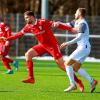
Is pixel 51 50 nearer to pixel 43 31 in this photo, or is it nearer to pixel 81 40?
pixel 43 31

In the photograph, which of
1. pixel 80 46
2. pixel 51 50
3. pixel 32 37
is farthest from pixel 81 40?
pixel 32 37

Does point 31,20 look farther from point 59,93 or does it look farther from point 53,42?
point 59,93

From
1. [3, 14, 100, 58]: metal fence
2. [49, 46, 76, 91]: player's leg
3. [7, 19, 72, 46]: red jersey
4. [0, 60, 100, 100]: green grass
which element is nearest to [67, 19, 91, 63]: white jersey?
[49, 46, 76, 91]: player's leg

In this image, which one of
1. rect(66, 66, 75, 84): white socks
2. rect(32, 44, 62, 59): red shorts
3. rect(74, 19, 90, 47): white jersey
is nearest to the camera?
rect(74, 19, 90, 47): white jersey

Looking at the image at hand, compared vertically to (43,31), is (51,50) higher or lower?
lower

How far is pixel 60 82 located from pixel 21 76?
7.42 ft

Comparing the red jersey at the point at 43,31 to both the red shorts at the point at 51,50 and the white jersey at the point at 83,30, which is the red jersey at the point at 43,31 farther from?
the white jersey at the point at 83,30

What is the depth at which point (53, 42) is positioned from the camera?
16062 mm

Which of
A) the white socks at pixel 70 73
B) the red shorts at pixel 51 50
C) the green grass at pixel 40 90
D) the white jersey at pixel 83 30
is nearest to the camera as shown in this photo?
the green grass at pixel 40 90

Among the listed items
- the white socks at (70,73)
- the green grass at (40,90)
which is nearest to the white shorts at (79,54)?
the white socks at (70,73)

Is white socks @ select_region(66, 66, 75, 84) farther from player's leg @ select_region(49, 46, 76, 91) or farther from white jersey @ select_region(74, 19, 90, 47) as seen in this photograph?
white jersey @ select_region(74, 19, 90, 47)

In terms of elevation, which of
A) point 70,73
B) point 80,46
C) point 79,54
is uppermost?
point 80,46

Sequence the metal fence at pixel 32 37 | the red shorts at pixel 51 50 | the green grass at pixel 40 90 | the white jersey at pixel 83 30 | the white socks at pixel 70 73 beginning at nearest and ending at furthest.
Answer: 1. the green grass at pixel 40 90
2. the white jersey at pixel 83 30
3. the white socks at pixel 70 73
4. the red shorts at pixel 51 50
5. the metal fence at pixel 32 37

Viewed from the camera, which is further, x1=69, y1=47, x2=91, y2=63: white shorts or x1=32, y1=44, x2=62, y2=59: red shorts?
x1=32, y1=44, x2=62, y2=59: red shorts
